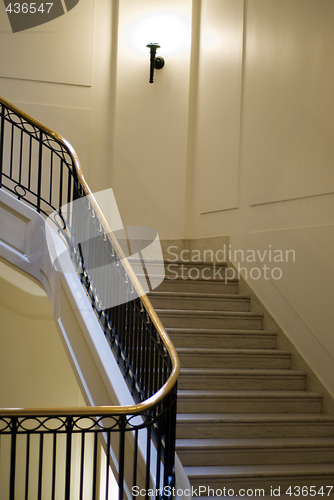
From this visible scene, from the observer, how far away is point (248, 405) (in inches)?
201

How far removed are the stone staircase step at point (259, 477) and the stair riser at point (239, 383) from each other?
837 mm

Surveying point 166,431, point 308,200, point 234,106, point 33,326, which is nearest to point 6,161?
point 33,326

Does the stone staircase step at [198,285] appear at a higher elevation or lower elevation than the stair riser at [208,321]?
higher

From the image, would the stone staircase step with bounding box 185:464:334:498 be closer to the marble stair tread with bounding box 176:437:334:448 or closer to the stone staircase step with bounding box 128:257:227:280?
the marble stair tread with bounding box 176:437:334:448

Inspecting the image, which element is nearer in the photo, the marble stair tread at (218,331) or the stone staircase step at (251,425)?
the stone staircase step at (251,425)

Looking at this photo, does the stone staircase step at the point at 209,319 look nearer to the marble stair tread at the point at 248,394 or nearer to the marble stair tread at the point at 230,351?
the marble stair tread at the point at 230,351

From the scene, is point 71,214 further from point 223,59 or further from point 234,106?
point 223,59

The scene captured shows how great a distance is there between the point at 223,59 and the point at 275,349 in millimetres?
3730

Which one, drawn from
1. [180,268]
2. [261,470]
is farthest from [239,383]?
[180,268]

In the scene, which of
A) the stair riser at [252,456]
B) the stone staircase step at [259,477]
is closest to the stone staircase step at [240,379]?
the stair riser at [252,456]

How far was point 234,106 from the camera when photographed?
7297 mm

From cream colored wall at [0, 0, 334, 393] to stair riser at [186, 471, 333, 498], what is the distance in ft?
5.78

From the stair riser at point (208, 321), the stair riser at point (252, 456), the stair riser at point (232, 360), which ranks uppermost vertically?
the stair riser at point (208, 321)

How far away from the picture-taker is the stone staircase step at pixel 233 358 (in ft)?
17.9
